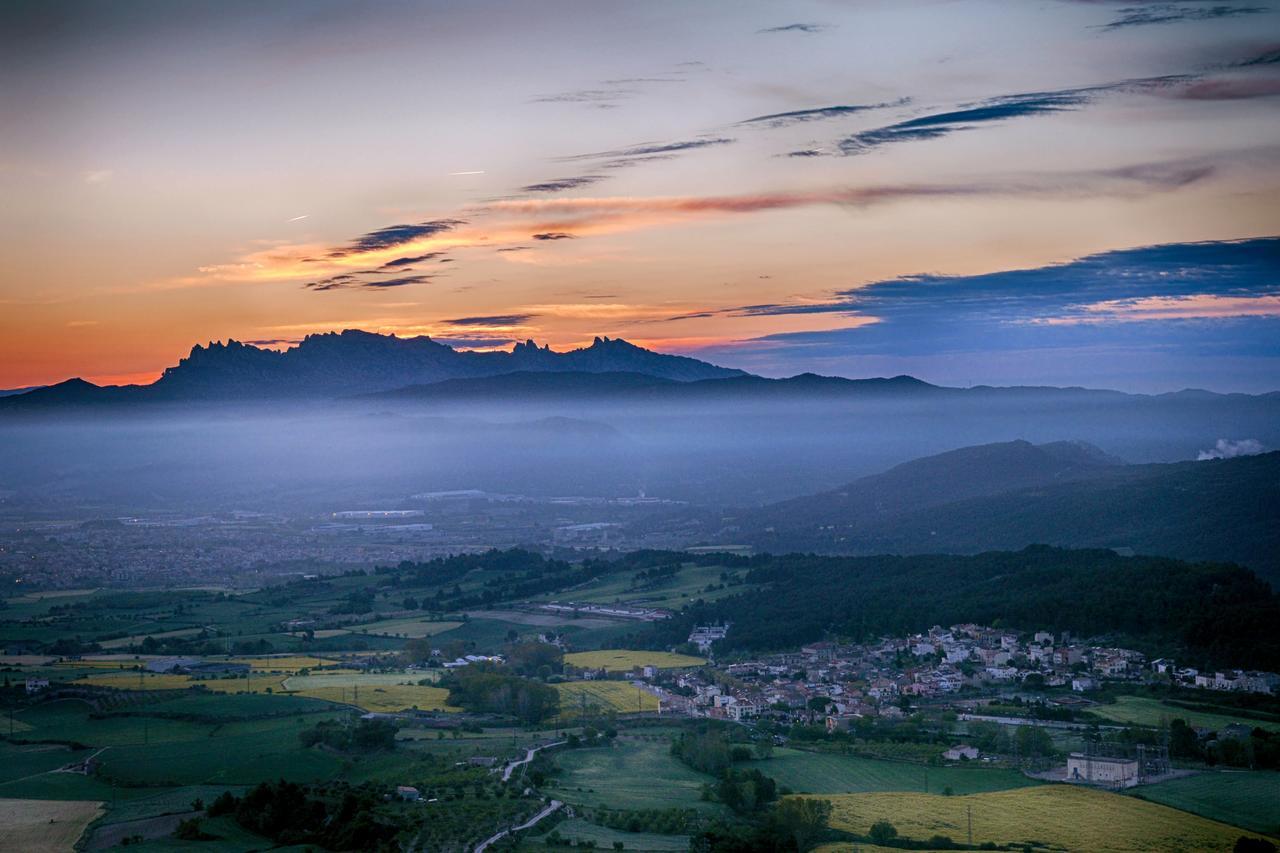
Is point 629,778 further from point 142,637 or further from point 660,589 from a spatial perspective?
point 660,589

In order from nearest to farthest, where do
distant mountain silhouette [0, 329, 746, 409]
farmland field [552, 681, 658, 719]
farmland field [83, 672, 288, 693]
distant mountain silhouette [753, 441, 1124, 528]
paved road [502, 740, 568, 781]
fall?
paved road [502, 740, 568, 781]
farmland field [552, 681, 658, 719]
farmland field [83, 672, 288, 693]
distant mountain silhouette [753, 441, 1124, 528]
distant mountain silhouette [0, 329, 746, 409]

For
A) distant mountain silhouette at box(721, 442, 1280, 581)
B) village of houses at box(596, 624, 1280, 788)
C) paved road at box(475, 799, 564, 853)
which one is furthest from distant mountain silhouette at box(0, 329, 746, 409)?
paved road at box(475, 799, 564, 853)

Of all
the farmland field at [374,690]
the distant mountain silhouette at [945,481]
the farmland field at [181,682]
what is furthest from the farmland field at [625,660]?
the distant mountain silhouette at [945,481]

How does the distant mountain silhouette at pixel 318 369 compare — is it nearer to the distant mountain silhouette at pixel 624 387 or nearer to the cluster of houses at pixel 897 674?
the distant mountain silhouette at pixel 624 387

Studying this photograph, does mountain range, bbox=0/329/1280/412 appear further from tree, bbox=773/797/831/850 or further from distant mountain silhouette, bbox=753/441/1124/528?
tree, bbox=773/797/831/850

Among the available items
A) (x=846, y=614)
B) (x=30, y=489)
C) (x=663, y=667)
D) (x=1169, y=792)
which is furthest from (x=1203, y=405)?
(x=30, y=489)

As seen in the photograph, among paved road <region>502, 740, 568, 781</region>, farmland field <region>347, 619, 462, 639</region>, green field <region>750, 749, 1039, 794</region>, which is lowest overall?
farmland field <region>347, 619, 462, 639</region>

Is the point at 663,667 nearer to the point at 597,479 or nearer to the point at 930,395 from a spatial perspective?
the point at 597,479
